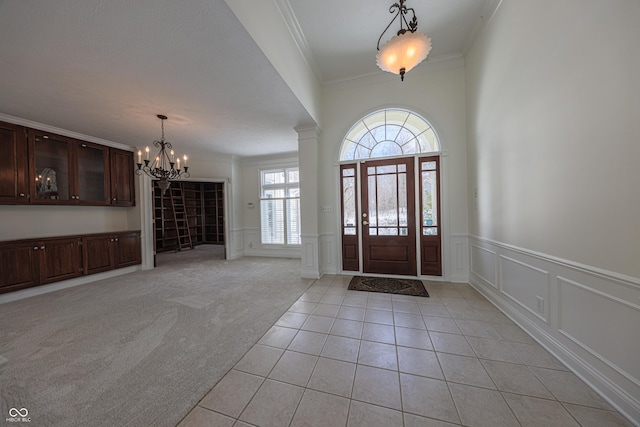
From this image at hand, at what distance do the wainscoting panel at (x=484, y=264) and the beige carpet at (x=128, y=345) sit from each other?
2573 millimetres

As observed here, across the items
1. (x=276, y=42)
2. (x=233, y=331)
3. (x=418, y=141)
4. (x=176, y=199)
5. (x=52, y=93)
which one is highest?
(x=276, y=42)

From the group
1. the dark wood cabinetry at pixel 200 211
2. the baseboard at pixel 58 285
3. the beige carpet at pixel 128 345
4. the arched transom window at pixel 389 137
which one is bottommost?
the beige carpet at pixel 128 345

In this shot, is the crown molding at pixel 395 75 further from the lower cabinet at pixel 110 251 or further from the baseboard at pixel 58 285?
the baseboard at pixel 58 285

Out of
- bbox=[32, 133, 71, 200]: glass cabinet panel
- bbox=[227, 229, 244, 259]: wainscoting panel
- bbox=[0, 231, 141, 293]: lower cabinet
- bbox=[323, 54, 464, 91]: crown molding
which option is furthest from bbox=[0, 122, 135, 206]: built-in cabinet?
bbox=[323, 54, 464, 91]: crown molding

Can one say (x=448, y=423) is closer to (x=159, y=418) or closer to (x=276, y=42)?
(x=159, y=418)

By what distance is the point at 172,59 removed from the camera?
2066mm

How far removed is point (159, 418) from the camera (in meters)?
1.24

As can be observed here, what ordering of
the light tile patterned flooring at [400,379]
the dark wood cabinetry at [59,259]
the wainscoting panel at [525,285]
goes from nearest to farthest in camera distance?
the light tile patterned flooring at [400,379] < the wainscoting panel at [525,285] < the dark wood cabinetry at [59,259]

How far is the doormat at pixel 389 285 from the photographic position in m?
3.10

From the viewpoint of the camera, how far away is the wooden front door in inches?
143

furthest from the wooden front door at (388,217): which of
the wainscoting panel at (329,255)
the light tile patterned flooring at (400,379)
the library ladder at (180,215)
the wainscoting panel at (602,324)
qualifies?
the library ladder at (180,215)

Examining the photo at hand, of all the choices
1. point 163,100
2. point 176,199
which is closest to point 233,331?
point 163,100

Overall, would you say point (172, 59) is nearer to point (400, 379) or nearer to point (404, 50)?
point (404, 50)

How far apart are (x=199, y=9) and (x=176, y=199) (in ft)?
26.5
